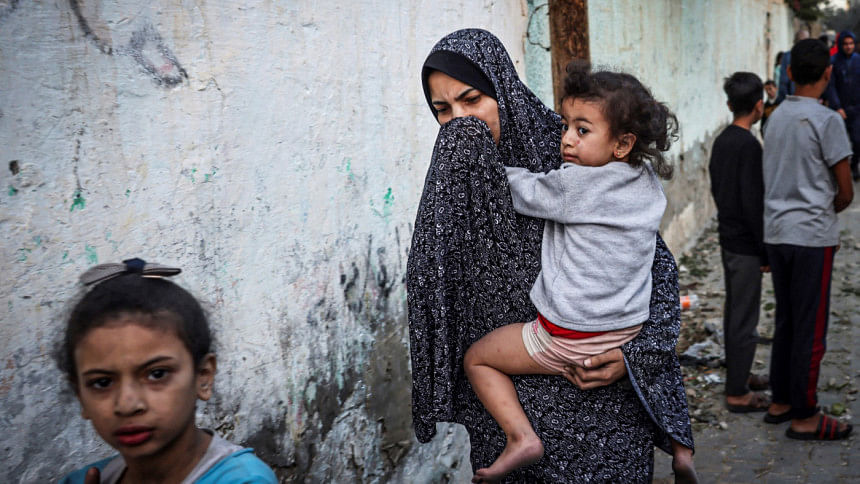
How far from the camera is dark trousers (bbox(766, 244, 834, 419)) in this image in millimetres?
4172

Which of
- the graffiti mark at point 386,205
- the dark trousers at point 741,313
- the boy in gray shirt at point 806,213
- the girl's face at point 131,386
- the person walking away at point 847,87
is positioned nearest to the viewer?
the girl's face at point 131,386

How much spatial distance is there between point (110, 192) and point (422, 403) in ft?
3.31

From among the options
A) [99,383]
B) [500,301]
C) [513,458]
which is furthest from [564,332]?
[99,383]

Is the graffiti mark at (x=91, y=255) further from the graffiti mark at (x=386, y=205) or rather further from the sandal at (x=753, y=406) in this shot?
the sandal at (x=753, y=406)

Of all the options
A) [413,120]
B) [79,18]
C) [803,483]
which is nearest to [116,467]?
[79,18]

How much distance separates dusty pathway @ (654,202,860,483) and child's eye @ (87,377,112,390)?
→ 3363 millimetres

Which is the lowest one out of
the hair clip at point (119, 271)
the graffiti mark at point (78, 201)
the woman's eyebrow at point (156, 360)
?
the woman's eyebrow at point (156, 360)

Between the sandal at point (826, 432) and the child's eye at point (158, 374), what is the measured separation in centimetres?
399

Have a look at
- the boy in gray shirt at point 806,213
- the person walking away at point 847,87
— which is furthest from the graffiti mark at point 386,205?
the person walking away at point 847,87

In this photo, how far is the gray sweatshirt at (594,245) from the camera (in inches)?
71.3

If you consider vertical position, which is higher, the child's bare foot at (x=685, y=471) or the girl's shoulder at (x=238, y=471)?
the girl's shoulder at (x=238, y=471)

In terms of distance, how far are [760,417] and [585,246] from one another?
11.6 feet

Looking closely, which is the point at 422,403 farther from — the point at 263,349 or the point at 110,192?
the point at 110,192

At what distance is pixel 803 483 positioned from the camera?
12.6 ft
